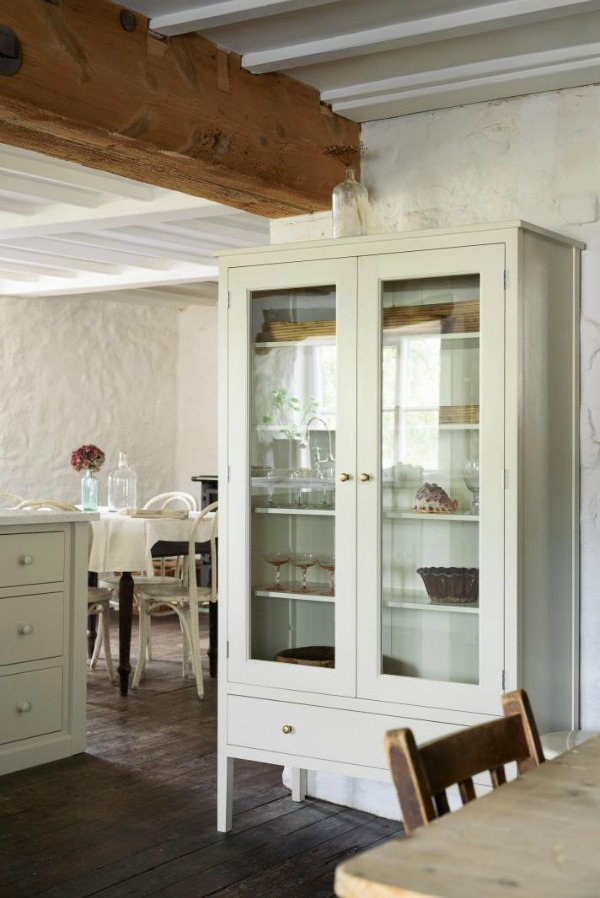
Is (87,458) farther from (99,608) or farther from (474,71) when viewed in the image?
(474,71)

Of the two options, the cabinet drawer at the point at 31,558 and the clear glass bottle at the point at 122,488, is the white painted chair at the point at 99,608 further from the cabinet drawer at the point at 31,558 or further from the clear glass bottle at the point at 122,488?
the cabinet drawer at the point at 31,558

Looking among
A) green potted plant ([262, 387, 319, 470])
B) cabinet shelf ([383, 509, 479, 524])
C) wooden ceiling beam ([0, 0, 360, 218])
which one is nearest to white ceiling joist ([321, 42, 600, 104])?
wooden ceiling beam ([0, 0, 360, 218])

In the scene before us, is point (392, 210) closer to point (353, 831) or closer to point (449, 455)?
point (449, 455)

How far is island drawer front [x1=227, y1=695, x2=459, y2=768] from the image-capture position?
312 cm

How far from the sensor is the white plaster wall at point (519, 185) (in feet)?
10.7

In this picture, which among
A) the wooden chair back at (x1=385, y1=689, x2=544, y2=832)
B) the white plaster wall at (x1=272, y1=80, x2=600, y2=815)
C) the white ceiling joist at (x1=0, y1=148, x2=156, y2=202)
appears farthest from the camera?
the white ceiling joist at (x1=0, y1=148, x2=156, y2=202)

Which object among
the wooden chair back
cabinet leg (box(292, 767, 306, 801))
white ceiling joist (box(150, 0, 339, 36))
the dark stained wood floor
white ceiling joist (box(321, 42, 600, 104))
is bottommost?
the dark stained wood floor

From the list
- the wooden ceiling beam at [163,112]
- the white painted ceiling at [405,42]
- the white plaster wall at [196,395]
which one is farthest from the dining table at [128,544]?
the white plaster wall at [196,395]

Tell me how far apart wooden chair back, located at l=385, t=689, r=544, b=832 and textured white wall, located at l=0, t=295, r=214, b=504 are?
677 centimetres

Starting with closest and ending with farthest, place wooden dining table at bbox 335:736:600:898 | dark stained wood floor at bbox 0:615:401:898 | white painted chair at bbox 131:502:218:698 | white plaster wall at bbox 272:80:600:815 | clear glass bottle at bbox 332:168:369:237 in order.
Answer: wooden dining table at bbox 335:736:600:898
dark stained wood floor at bbox 0:615:401:898
white plaster wall at bbox 272:80:600:815
clear glass bottle at bbox 332:168:369:237
white painted chair at bbox 131:502:218:698

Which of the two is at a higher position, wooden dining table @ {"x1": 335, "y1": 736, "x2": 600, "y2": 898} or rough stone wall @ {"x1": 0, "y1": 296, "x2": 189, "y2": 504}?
rough stone wall @ {"x1": 0, "y1": 296, "x2": 189, "y2": 504}

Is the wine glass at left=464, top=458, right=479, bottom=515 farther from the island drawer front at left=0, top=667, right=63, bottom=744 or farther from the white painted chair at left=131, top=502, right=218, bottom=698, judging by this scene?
the white painted chair at left=131, top=502, right=218, bottom=698

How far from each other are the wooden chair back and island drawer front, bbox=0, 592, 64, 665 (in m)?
2.81

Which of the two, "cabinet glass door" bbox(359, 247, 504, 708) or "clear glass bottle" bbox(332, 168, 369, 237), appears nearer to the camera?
"cabinet glass door" bbox(359, 247, 504, 708)
